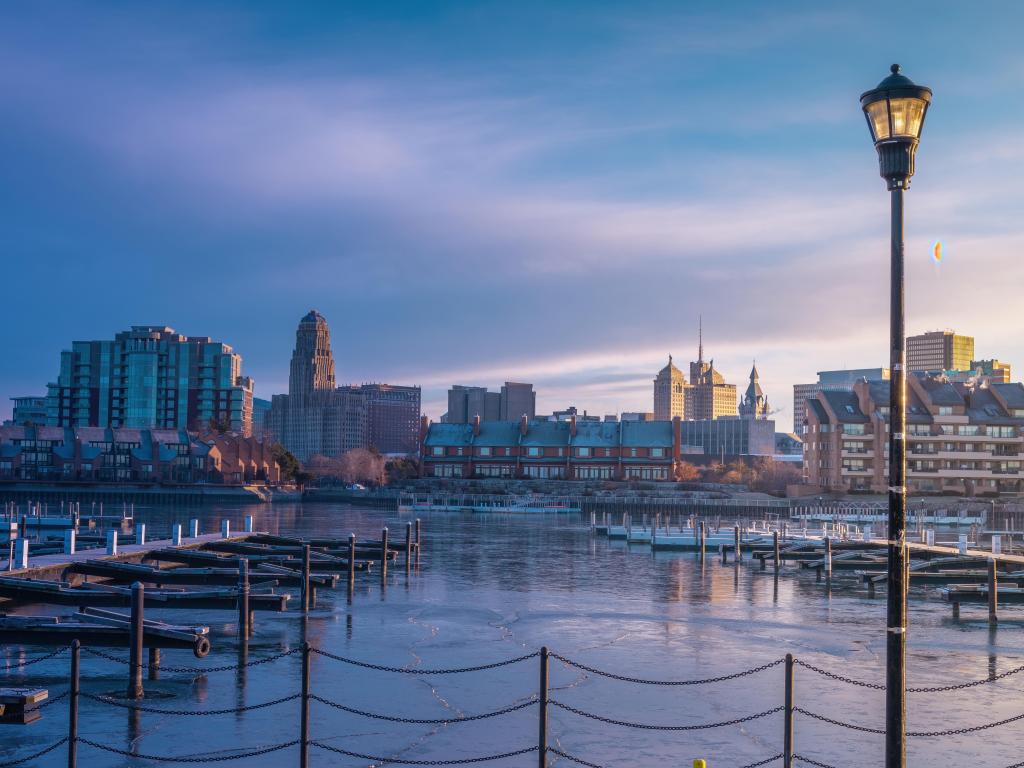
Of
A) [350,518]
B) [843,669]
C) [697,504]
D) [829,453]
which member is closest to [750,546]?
[843,669]

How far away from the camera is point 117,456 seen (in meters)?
185

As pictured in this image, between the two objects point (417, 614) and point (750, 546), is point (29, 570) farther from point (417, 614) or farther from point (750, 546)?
point (750, 546)

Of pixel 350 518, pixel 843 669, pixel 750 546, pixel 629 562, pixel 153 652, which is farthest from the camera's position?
pixel 350 518

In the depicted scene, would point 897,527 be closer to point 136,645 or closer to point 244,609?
point 136,645

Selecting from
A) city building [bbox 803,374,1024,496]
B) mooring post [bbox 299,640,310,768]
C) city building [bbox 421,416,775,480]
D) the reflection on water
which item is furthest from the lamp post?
city building [bbox 421,416,775,480]

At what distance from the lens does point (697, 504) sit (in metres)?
136

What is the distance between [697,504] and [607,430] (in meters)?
31.0

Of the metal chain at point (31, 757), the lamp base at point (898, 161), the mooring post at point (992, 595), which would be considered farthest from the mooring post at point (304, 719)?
the mooring post at point (992, 595)

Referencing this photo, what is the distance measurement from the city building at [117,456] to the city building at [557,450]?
4131 centimetres

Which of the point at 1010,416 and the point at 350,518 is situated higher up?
the point at 1010,416

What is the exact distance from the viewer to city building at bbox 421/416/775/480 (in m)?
161

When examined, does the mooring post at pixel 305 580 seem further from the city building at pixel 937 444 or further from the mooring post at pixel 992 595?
the city building at pixel 937 444

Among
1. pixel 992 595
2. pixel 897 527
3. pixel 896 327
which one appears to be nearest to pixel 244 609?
pixel 897 527

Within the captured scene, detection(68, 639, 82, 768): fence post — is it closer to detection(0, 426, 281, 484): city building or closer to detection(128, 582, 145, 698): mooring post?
detection(128, 582, 145, 698): mooring post
